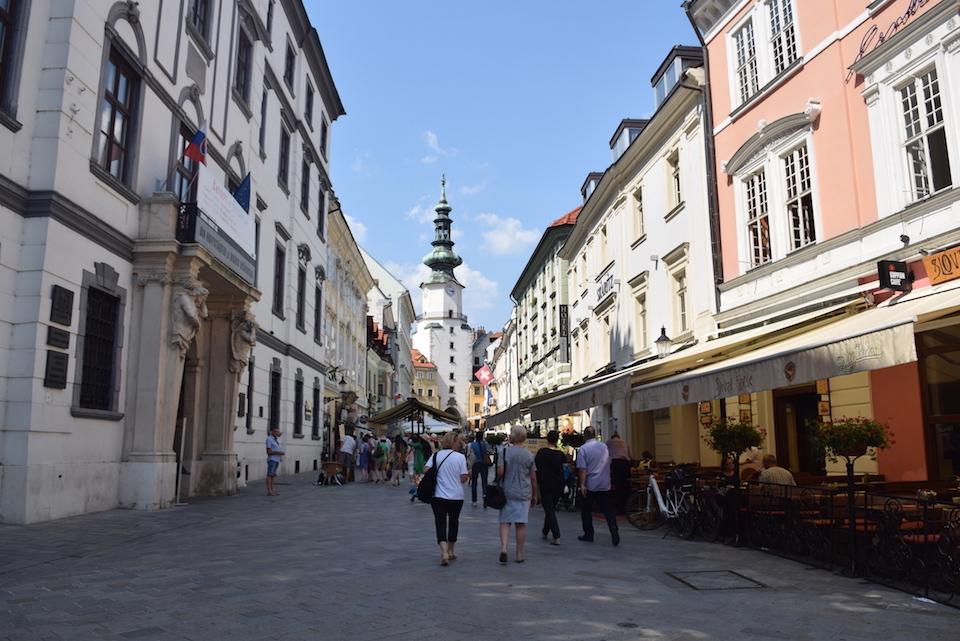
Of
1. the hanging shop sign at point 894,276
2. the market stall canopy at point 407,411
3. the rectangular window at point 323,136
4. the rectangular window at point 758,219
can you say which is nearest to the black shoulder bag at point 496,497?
the hanging shop sign at point 894,276

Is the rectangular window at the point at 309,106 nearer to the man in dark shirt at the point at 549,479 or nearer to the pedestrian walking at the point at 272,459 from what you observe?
the pedestrian walking at the point at 272,459

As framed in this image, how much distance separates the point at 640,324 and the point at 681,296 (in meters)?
3.68

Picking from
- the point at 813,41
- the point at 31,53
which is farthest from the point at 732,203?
the point at 31,53

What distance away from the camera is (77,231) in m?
11.9

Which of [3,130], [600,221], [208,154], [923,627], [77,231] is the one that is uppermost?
[600,221]

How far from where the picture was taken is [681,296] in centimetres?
2102

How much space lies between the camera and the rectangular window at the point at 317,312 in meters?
30.5

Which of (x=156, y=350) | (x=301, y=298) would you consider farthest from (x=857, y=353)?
(x=301, y=298)

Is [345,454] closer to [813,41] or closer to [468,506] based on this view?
[468,506]

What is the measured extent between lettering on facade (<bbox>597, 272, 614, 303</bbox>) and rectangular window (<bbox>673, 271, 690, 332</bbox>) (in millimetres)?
6276

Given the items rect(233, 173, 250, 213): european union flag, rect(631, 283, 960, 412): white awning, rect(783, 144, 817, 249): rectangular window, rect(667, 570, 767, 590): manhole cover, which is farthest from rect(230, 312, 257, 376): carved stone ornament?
rect(667, 570, 767, 590): manhole cover

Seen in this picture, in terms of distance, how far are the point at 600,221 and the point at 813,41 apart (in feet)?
52.5

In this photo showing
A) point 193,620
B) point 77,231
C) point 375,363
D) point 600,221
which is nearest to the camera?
point 193,620

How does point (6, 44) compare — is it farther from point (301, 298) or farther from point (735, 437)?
point (301, 298)
